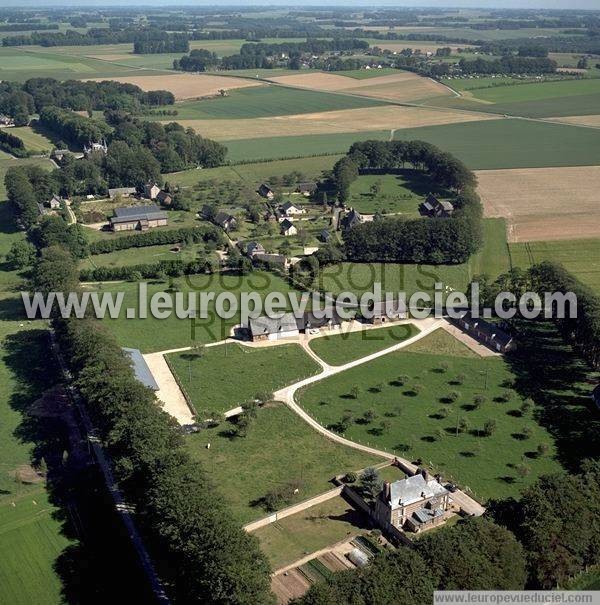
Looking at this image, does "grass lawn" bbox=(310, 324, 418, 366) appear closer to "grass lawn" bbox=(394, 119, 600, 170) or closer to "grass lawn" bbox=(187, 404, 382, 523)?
"grass lawn" bbox=(187, 404, 382, 523)

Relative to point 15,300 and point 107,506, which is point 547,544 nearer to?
point 107,506

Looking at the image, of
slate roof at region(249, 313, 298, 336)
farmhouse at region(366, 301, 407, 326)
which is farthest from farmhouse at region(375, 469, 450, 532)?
farmhouse at region(366, 301, 407, 326)

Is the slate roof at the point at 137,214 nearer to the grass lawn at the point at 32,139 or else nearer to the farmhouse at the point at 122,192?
the farmhouse at the point at 122,192

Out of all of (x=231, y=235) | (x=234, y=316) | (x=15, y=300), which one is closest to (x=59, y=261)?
(x=15, y=300)

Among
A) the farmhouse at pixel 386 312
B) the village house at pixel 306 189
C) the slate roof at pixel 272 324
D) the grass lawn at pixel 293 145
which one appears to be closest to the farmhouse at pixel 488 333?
the farmhouse at pixel 386 312

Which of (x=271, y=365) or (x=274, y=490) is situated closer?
(x=274, y=490)

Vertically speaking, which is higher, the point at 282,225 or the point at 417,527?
the point at 282,225

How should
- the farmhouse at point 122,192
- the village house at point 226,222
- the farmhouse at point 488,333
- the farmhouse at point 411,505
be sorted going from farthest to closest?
the farmhouse at point 122,192
the village house at point 226,222
the farmhouse at point 488,333
the farmhouse at point 411,505
